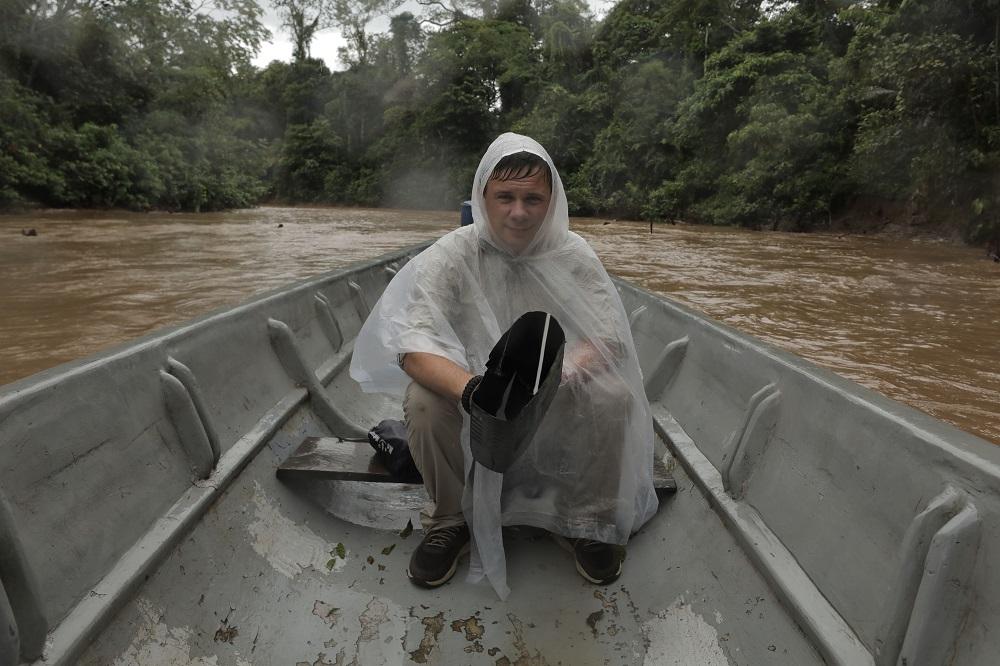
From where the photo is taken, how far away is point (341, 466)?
5.83 feet

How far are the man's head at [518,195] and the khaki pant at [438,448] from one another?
493 millimetres

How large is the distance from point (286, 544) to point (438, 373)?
623 mm

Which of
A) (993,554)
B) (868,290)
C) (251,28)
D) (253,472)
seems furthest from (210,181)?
(993,554)

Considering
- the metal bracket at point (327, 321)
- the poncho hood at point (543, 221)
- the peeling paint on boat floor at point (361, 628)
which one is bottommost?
the peeling paint on boat floor at point (361, 628)

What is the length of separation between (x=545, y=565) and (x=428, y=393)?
1.85 feet

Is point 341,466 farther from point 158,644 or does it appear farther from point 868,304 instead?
point 868,304

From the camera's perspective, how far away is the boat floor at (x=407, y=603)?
123 cm

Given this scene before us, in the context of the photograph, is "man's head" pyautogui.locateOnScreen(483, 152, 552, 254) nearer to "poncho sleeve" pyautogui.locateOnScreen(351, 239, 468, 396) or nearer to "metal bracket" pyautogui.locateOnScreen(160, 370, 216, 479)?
"poncho sleeve" pyautogui.locateOnScreen(351, 239, 468, 396)

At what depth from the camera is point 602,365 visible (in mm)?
1625

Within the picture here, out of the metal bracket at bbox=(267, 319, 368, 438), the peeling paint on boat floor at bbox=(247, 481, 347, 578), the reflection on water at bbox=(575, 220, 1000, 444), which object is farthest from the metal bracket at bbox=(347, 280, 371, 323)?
the reflection on water at bbox=(575, 220, 1000, 444)

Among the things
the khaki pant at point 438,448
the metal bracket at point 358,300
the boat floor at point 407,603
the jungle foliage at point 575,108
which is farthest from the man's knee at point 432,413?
the jungle foliage at point 575,108

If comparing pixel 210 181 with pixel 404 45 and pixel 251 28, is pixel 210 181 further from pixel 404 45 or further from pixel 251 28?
pixel 404 45

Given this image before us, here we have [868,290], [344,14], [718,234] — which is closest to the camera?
[868,290]

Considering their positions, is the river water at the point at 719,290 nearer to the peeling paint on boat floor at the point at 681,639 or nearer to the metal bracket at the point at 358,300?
the metal bracket at the point at 358,300
